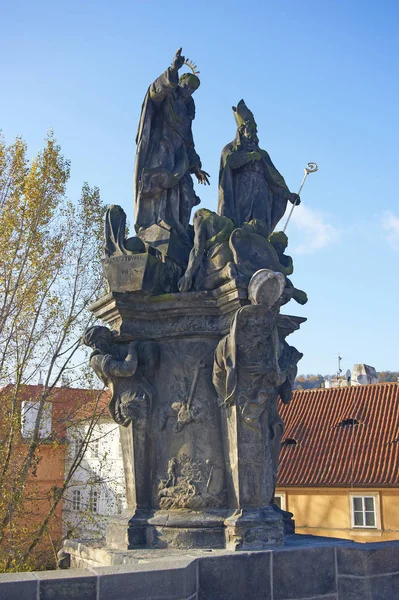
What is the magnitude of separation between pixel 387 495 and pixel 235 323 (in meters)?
17.8

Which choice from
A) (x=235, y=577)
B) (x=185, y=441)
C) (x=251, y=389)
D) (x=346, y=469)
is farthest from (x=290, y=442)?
(x=235, y=577)

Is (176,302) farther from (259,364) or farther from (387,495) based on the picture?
(387,495)

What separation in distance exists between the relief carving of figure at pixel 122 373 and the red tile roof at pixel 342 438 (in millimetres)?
16846

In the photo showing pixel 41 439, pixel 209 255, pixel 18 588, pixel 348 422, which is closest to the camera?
pixel 18 588

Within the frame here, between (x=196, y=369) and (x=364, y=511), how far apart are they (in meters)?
17.8

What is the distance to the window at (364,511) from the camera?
21.3 m

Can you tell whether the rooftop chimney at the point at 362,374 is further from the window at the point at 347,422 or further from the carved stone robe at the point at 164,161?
the carved stone robe at the point at 164,161


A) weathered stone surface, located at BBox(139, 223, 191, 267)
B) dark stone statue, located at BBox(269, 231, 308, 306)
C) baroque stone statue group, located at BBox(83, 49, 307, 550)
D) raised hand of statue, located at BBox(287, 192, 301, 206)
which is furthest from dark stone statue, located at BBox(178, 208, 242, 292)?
raised hand of statue, located at BBox(287, 192, 301, 206)

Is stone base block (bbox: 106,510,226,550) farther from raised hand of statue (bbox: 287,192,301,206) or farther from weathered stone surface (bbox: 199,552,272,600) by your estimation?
raised hand of statue (bbox: 287,192,301,206)

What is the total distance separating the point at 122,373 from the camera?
5.40 meters

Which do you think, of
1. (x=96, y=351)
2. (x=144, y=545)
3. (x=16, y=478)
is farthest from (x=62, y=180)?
(x=144, y=545)

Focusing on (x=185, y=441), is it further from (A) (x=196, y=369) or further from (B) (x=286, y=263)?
(B) (x=286, y=263)

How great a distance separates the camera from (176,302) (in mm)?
5473

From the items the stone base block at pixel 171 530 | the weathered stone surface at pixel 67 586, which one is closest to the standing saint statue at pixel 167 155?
the stone base block at pixel 171 530
